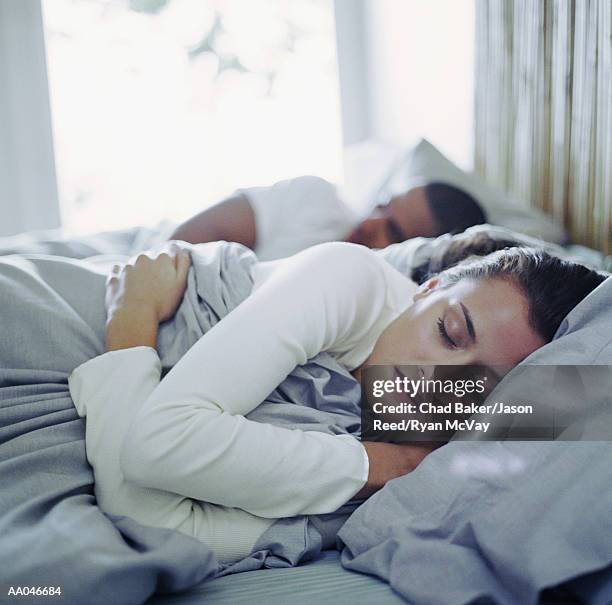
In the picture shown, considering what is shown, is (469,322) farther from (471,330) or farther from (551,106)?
(551,106)

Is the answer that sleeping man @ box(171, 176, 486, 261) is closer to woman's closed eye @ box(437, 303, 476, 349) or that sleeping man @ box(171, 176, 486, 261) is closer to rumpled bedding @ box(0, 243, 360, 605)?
rumpled bedding @ box(0, 243, 360, 605)

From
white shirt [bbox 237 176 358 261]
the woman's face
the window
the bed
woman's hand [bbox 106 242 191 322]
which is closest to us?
the bed

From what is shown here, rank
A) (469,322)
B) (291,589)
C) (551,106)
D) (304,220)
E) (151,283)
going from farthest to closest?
1. (551,106)
2. (304,220)
3. (151,283)
4. (469,322)
5. (291,589)

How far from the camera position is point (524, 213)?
104cm

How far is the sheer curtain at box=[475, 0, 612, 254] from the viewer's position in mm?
986

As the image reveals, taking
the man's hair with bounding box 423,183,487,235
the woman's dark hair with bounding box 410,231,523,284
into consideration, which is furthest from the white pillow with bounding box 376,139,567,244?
the woman's dark hair with bounding box 410,231,523,284

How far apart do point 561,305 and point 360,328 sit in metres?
0.19

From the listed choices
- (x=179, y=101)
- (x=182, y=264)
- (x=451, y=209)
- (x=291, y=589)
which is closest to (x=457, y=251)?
(x=451, y=209)

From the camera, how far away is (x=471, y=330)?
61 cm

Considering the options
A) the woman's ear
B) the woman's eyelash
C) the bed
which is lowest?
the bed

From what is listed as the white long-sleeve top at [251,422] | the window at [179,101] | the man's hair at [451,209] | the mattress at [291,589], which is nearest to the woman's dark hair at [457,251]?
the man's hair at [451,209]

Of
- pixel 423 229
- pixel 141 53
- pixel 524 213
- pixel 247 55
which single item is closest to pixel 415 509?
pixel 423 229

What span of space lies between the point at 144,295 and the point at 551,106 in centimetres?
76

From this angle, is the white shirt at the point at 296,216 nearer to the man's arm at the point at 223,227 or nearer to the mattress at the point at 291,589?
the man's arm at the point at 223,227
